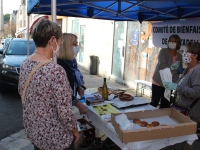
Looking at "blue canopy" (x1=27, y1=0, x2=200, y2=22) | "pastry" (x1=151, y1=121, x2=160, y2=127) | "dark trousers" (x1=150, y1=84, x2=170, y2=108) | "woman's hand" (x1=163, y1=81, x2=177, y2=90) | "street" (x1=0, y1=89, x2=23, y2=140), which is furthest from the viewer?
"street" (x1=0, y1=89, x2=23, y2=140)

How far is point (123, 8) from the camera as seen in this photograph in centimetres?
477

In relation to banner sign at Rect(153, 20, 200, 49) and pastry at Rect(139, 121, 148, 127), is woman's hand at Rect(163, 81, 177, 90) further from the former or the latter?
banner sign at Rect(153, 20, 200, 49)

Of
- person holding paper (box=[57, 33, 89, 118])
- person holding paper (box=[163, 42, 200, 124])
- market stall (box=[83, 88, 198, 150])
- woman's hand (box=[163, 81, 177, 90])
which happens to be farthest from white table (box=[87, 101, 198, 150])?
woman's hand (box=[163, 81, 177, 90])

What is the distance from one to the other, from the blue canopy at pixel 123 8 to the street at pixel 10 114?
2371 mm

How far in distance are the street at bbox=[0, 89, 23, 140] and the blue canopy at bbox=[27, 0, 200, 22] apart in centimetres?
237

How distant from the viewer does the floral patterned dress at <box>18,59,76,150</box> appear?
1686 millimetres

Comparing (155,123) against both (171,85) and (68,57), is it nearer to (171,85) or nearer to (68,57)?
(171,85)

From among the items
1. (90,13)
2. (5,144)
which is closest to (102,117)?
(5,144)

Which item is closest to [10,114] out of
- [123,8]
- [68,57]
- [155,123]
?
[68,57]

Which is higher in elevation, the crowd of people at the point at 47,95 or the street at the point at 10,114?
the crowd of people at the point at 47,95

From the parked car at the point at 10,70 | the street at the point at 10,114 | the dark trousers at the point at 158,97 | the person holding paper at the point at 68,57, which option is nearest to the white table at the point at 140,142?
the person holding paper at the point at 68,57

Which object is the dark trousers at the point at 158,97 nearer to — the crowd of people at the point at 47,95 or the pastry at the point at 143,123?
the pastry at the point at 143,123

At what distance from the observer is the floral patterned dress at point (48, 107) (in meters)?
1.69

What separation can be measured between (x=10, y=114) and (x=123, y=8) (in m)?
3.60
